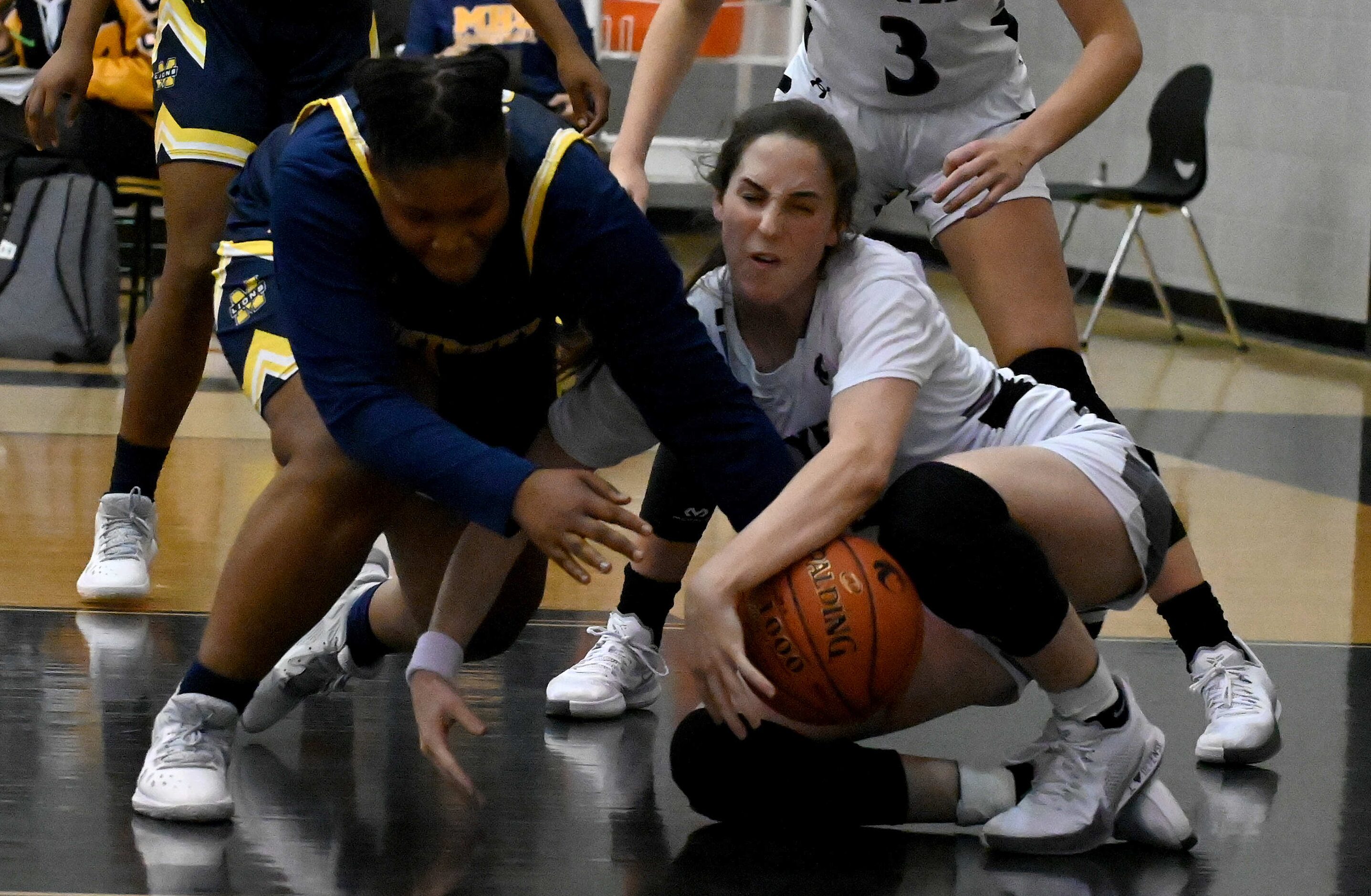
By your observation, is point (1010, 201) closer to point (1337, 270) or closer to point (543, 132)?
point (543, 132)

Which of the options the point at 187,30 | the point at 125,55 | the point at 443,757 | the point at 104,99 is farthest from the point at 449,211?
the point at 104,99

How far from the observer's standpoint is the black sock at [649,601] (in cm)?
271

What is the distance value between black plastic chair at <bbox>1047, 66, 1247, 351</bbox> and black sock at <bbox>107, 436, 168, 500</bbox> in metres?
4.56

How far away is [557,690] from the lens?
2604 mm

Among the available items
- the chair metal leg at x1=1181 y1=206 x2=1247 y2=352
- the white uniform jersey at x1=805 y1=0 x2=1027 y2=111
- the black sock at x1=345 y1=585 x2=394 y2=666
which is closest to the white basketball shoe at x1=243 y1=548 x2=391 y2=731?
the black sock at x1=345 y1=585 x2=394 y2=666

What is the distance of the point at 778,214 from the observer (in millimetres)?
2123

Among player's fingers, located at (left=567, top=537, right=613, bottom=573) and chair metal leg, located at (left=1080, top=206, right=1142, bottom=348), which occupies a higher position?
player's fingers, located at (left=567, top=537, right=613, bottom=573)

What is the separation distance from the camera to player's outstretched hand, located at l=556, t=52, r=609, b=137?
2779mm

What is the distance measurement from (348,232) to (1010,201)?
1.05m

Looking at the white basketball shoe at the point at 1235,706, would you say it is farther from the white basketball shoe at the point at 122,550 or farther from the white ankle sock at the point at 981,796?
the white basketball shoe at the point at 122,550

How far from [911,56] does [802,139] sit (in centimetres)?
55

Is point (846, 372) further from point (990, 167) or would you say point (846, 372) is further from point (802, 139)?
point (990, 167)

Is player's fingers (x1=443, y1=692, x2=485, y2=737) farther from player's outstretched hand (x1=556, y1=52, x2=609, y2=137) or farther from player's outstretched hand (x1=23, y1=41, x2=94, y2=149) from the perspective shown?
player's outstretched hand (x1=23, y1=41, x2=94, y2=149)

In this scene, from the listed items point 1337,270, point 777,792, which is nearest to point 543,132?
point 777,792
